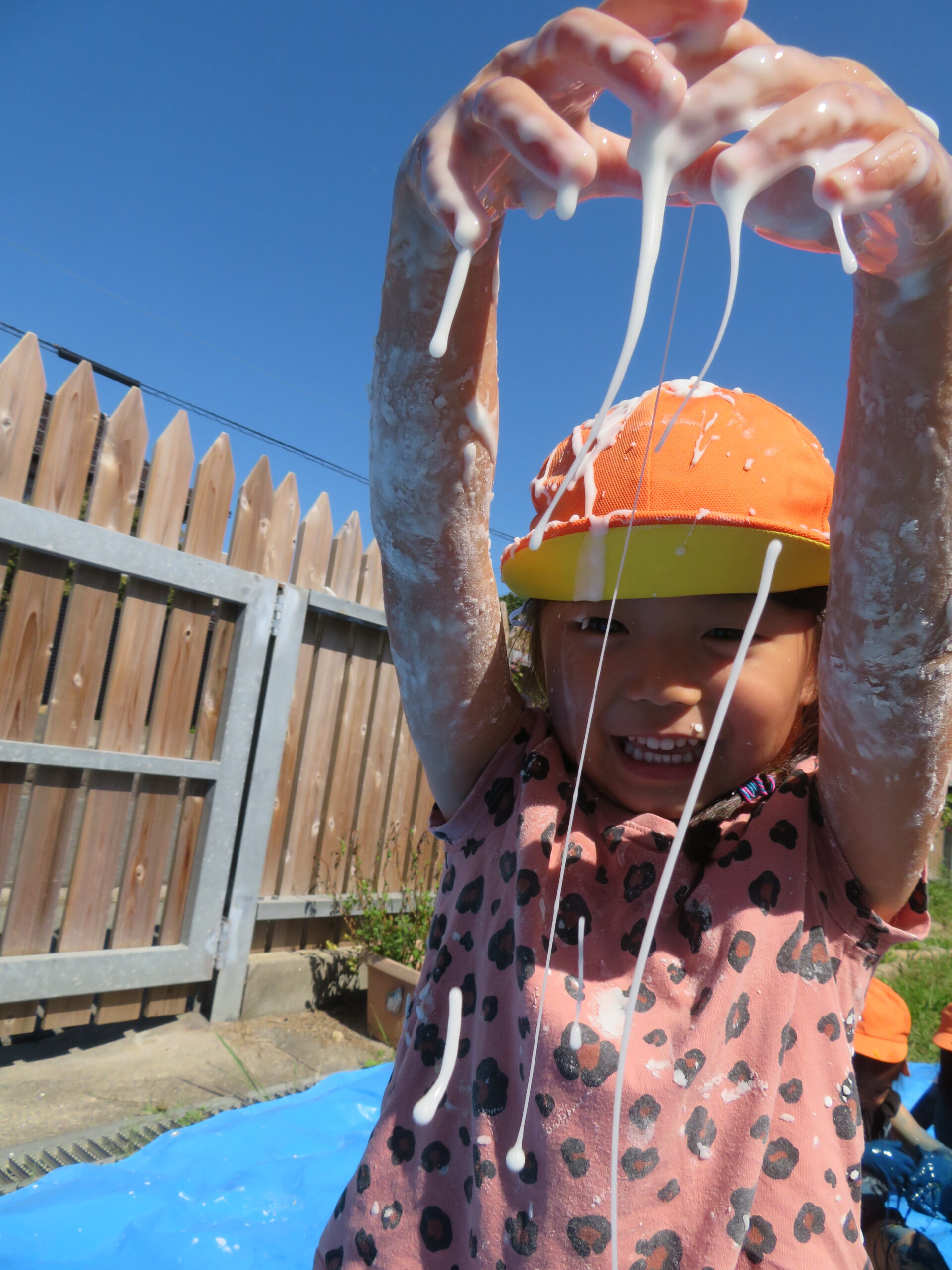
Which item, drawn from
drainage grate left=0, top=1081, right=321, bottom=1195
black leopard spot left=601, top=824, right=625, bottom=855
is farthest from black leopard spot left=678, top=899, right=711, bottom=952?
drainage grate left=0, top=1081, right=321, bottom=1195

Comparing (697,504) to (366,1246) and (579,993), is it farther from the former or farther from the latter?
(366,1246)

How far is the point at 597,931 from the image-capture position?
1068mm

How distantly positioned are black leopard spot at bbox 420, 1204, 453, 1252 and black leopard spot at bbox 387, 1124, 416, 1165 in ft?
0.22

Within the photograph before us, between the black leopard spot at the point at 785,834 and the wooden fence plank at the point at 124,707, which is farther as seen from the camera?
the wooden fence plank at the point at 124,707

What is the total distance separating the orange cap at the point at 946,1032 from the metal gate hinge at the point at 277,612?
3596 mm


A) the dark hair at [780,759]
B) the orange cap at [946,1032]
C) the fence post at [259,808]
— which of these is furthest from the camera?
the fence post at [259,808]

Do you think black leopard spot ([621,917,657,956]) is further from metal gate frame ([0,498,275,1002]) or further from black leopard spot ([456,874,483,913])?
metal gate frame ([0,498,275,1002])

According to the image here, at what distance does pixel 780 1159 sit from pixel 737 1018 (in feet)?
0.55

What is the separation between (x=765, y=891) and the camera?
102 cm

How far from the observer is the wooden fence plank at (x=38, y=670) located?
3182 mm

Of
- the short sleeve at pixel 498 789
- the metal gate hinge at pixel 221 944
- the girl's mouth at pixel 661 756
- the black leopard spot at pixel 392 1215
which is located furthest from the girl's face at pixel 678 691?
the metal gate hinge at pixel 221 944

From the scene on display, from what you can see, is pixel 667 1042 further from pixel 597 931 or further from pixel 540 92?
pixel 540 92

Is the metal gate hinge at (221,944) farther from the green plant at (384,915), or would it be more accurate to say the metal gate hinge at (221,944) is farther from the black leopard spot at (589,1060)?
the black leopard spot at (589,1060)

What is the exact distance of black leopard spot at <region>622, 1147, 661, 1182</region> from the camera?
0.92m
